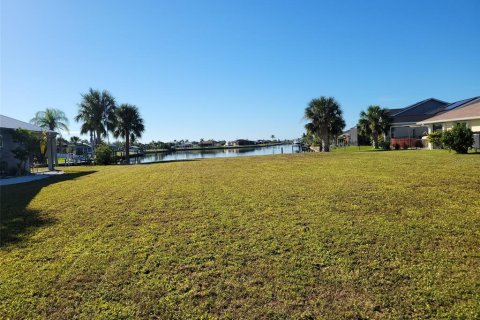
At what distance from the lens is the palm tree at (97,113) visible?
124 feet

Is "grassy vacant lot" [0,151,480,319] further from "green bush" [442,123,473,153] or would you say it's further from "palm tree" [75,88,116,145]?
"palm tree" [75,88,116,145]

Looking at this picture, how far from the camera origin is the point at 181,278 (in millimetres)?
3312

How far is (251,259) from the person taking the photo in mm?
3701

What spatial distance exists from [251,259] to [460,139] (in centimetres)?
1928

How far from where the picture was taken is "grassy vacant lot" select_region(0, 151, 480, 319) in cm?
278

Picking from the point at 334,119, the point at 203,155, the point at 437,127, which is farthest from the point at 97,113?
the point at 437,127

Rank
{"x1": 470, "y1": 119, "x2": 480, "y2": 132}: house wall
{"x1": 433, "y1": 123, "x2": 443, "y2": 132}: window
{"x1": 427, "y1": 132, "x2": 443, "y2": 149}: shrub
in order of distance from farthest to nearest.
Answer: {"x1": 433, "y1": 123, "x2": 443, "y2": 132}: window, {"x1": 427, "y1": 132, "x2": 443, "y2": 149}: shrub, {"x1": 470, "y1": 119, "x2": 480, "y2": 132}: house wall

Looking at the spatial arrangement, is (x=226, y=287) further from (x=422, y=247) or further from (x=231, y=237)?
(x=422, y=247)

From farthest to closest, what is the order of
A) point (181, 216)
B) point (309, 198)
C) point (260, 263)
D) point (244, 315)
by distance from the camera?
point (309, 198) → point (181, 216) → point (260, 263) → point (244, 315)

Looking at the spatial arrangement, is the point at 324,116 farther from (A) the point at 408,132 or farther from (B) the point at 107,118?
(B) the point at 107,118

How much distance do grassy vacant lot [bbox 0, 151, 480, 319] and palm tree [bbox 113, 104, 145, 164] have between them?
32979mm

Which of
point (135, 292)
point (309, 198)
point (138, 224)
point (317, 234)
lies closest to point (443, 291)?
point (317, 234)

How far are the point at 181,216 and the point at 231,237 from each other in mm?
1699

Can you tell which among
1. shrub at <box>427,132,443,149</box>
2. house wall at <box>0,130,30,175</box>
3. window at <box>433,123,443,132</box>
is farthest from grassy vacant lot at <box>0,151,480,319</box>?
window at <box>433,123,443,132</box>
